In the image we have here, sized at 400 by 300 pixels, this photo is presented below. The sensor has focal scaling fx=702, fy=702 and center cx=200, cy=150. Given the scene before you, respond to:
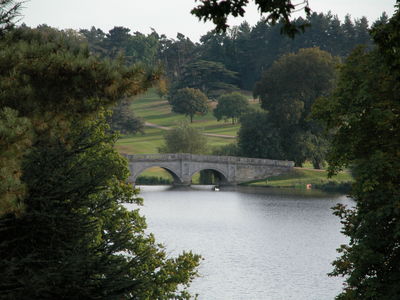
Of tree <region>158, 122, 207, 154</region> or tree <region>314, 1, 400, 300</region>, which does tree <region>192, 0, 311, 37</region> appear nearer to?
tree <region>314, 1, 400, 300</region>

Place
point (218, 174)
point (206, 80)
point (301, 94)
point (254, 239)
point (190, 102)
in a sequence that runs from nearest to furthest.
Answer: point (254, 239) → point (301, 94) → point (218, 174) → point (190, 102) → point (206, 80)

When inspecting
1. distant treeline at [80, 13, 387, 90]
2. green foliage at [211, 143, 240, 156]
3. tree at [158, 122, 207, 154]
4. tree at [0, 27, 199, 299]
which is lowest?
green foliage at [211, 143, 240, 156]

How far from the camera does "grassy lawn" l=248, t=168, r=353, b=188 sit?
3061 inches

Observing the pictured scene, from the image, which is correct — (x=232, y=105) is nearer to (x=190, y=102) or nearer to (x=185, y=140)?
(x=190, y=102)

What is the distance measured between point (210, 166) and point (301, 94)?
14.0 metres

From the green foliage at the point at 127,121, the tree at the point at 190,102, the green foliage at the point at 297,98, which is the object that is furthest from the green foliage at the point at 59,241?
the tree at the point at 190,102

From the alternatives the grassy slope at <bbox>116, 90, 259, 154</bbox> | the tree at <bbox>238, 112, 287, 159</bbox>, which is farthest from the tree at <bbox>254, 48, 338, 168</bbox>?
the grassy slope at <bbox>116, 90, 259, 154</bbox>

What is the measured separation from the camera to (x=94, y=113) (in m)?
11.2

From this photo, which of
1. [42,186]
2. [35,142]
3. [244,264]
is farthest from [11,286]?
[244,264]

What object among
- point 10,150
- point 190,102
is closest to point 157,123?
point 190,102

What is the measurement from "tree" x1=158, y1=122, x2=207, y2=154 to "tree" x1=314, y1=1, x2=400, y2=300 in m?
70.0

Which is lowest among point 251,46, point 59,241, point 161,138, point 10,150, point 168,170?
point 168,170

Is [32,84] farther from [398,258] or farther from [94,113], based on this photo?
[398,258]

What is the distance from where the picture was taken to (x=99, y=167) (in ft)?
39.3
